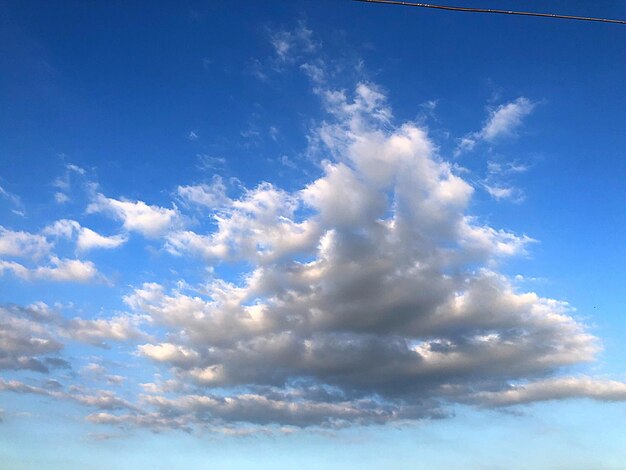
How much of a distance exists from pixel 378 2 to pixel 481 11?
5.72 m

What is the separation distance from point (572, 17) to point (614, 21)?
2.90 meters

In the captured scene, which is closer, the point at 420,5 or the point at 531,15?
the point at 420,5

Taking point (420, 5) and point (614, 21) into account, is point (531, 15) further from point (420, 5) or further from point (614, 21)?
point (420, 5)

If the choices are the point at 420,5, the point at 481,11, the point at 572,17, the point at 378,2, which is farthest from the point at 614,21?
the point at 378,2

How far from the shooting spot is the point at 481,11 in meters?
26.5

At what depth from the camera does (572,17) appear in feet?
84.0

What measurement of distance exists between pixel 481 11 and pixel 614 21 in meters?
6.99

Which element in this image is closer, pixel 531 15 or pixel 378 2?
pixel 378 2

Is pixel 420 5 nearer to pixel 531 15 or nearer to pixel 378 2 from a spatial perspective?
pixel 378 2

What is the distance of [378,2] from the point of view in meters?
25.0

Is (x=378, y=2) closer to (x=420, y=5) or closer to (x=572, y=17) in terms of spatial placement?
(x=420, y=5)

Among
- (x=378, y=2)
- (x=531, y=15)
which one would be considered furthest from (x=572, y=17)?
(x=378, y=2)

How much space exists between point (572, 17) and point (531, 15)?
2.08m

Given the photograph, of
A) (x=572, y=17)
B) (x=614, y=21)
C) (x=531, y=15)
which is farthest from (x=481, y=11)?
(x=614, y=21)
